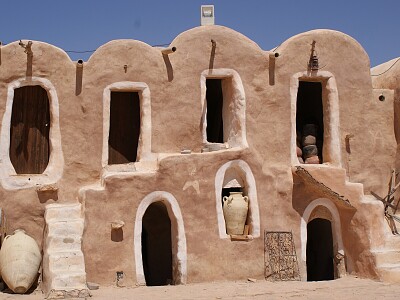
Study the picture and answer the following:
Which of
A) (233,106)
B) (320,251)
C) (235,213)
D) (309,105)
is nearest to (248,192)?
(235,213)

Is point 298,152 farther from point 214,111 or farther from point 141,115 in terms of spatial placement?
point 141,115


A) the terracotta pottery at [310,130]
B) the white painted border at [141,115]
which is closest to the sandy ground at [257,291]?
the white painted border at [141,115]

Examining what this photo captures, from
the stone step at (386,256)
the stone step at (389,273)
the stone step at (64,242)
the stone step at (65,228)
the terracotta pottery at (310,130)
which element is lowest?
the stone step at (389,273)

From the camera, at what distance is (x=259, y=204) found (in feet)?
50.2

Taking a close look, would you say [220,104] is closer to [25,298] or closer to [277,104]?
[277,104]

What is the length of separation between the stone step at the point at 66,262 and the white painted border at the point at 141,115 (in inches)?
119

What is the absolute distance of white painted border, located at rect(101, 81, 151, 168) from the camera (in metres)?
15.5

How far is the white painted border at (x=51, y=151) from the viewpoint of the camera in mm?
14773

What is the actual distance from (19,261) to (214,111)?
23.5ft

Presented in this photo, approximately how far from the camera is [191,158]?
14664 millimetres

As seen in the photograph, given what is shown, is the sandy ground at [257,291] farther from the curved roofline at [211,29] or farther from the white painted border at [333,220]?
the curved roofline at [211,29]

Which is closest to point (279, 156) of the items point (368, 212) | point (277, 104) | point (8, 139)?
point (277, 104)

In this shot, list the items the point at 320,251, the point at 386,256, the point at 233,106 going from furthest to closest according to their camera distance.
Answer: the point at 320,251, the point at 233,106, the point at 386,256

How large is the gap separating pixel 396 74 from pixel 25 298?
38.7ft
